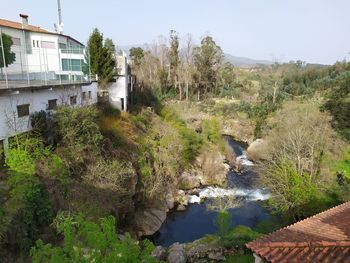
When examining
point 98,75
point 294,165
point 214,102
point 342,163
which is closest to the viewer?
point 294,165

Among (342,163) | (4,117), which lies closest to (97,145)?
(4,117)

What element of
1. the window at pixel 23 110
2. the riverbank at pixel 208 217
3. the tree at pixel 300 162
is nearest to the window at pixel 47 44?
the window at pixel 23 110

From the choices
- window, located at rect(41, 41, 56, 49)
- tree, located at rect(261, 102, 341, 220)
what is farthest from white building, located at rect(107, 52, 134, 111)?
tree, located at rect(261, 102, 341, 220)

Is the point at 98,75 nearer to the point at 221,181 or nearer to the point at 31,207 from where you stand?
the point at 221,181

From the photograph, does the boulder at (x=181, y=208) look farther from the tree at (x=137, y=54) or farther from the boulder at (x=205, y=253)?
the tree at (x=137, y=54)

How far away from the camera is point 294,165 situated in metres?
22.5

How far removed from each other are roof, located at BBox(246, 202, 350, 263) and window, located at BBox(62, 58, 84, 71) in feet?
73.3

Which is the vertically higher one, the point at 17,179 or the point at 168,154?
the point at 17,179

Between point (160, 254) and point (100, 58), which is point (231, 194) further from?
point (100, 58)

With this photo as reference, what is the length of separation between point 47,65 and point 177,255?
18171 mm

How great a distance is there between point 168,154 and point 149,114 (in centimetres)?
896

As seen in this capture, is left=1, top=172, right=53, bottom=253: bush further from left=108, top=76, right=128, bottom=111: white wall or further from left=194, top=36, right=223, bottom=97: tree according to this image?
left=194, top=36, right=223, bottom=97: tree

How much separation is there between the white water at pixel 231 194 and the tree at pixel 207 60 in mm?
34569

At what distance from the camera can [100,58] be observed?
29.4 m
